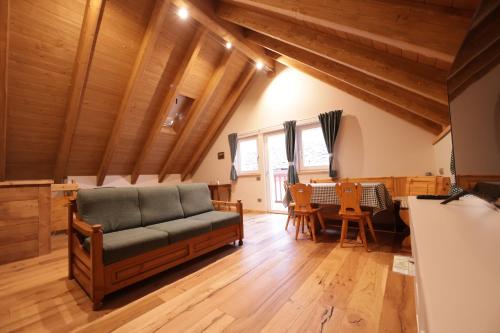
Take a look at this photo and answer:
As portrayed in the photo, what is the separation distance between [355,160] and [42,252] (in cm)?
515

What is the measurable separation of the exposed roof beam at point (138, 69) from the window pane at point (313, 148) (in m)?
3.32

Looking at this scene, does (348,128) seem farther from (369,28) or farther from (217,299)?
(217,299)

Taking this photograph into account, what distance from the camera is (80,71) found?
129 inches

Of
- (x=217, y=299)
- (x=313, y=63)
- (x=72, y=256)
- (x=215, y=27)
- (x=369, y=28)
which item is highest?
(x=215, y=27)

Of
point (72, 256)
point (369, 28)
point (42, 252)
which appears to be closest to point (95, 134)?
point (42, 252)

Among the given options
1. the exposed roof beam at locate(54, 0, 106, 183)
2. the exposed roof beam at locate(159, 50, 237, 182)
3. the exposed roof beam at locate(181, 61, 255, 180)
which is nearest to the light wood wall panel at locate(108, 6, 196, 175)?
the exposed roof beam at locate(159, 50, 237, 182)

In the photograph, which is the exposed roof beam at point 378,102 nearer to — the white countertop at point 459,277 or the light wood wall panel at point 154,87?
the light wood wall panel at point 154,87

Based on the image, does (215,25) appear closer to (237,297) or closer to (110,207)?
(110,207)

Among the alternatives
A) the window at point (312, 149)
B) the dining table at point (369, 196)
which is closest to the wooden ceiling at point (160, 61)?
the window at point (312, 149)

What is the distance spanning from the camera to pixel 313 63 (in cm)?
342

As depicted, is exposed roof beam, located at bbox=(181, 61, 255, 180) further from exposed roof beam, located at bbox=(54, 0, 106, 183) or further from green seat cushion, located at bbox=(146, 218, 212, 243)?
green seat cushion, located at bbox=(146, 218, 212, 243)

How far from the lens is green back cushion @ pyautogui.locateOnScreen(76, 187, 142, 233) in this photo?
7.45 feet

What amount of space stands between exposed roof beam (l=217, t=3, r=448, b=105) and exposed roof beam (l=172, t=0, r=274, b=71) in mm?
668

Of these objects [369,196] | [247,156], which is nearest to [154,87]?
[247,156]
